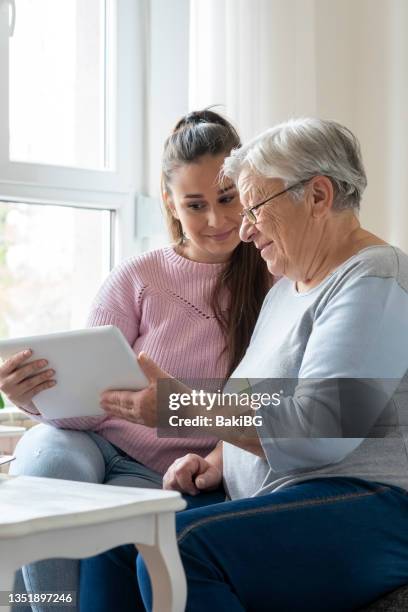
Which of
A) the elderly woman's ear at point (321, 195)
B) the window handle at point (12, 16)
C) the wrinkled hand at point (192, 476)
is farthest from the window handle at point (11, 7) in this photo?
the wrinkled hand at point (192, 476)

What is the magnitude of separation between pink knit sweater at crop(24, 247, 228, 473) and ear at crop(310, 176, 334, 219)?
493 mm

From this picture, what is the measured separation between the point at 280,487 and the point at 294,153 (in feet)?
1.85

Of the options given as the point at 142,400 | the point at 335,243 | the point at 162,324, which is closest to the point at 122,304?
the point at 162,324

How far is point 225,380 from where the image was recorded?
2.02 m

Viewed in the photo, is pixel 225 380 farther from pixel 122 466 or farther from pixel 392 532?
pixel 392 532

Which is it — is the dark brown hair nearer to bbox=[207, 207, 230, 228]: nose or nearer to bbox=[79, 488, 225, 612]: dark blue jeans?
bbox=[207, 207, 230, 228]: nose

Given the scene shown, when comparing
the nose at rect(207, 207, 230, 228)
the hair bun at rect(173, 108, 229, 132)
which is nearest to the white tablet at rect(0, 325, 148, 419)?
the nose at rect(207, 207, 230, 228)

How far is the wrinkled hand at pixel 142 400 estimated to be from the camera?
5.41 ft

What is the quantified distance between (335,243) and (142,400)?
43cm

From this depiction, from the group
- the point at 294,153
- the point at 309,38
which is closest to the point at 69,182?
the point at 309,38

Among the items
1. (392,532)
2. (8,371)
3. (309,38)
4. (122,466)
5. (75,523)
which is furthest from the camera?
(309,38)

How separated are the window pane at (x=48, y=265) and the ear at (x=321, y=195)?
3.85 ft

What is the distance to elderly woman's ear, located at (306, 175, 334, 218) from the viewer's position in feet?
5.37

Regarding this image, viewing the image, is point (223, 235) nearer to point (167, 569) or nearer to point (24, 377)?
point (24, 377)
